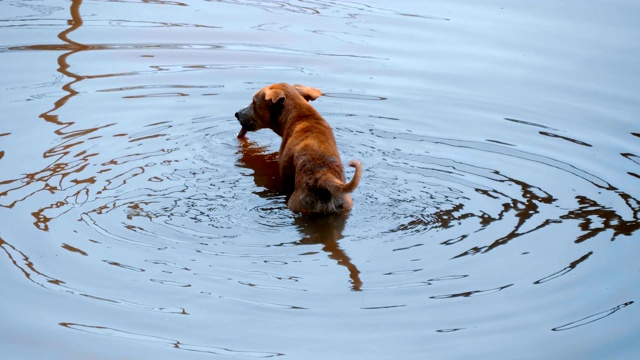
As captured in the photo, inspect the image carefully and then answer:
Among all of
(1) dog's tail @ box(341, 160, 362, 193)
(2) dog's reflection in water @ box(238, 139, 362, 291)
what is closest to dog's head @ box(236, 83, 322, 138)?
(2) dog's reflection in water @ box(238, 139, 362, 291)

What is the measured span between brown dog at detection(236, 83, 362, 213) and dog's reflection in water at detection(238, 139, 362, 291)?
75 mm

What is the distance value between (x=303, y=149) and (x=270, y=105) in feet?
3.01

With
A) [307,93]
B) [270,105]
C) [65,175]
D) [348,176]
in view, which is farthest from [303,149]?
[65,175]

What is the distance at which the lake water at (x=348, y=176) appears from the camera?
525cm

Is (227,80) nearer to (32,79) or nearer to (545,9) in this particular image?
(32,79)

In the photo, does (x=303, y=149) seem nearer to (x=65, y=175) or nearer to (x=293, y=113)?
(x=293, y=113)

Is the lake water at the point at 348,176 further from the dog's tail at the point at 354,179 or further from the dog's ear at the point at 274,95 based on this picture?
the dog's ear at the point at 274,95

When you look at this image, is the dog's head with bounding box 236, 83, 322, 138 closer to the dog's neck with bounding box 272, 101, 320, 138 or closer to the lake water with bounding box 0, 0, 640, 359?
the dog's neck with bounding box 272, 101, 320, 138

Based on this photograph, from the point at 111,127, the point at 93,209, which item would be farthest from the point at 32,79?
the point at 93,209

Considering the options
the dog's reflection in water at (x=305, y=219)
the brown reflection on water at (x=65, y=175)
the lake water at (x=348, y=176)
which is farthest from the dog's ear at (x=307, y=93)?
the brown reflection on water at (x=65, y=175)

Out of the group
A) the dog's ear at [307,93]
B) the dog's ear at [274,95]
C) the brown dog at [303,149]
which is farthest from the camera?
the dog's ear at [307,93]

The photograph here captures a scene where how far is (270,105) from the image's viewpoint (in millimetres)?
7574

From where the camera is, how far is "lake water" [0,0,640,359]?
525 centimetres

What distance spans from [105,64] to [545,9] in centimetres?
492
